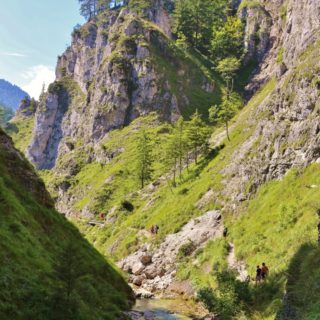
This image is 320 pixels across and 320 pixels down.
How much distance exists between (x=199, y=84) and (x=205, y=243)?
314 feet

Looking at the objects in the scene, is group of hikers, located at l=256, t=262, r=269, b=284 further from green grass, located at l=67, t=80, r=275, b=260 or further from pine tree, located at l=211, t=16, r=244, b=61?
pine tree, located at l=211, t=16, r=244, b=61

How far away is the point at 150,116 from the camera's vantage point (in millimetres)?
132125

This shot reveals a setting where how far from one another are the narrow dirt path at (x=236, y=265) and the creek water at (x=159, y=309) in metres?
7.68

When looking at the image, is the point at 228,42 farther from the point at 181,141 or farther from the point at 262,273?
the point at 262,273

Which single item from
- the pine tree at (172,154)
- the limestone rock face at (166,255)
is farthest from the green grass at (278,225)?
the pine tree at (172,154)

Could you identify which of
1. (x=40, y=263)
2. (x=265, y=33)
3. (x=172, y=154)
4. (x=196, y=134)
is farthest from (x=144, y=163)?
(x=265, y=33)

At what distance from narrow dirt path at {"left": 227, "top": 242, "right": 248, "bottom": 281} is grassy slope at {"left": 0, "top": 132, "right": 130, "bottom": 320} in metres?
12.4

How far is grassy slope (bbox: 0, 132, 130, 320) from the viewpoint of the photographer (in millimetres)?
24078

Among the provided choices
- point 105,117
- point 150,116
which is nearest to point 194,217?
point 150,116

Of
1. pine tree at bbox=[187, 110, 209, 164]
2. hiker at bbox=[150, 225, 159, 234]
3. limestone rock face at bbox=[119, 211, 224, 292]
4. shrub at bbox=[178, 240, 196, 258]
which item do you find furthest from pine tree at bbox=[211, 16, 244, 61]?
shrub at bbox=[178, 240, 196, 258]

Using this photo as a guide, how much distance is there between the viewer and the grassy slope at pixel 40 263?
24.1 m

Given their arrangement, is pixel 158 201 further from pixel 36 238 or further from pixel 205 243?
pixel 36 238

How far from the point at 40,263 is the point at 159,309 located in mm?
19506

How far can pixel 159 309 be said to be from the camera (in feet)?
147
